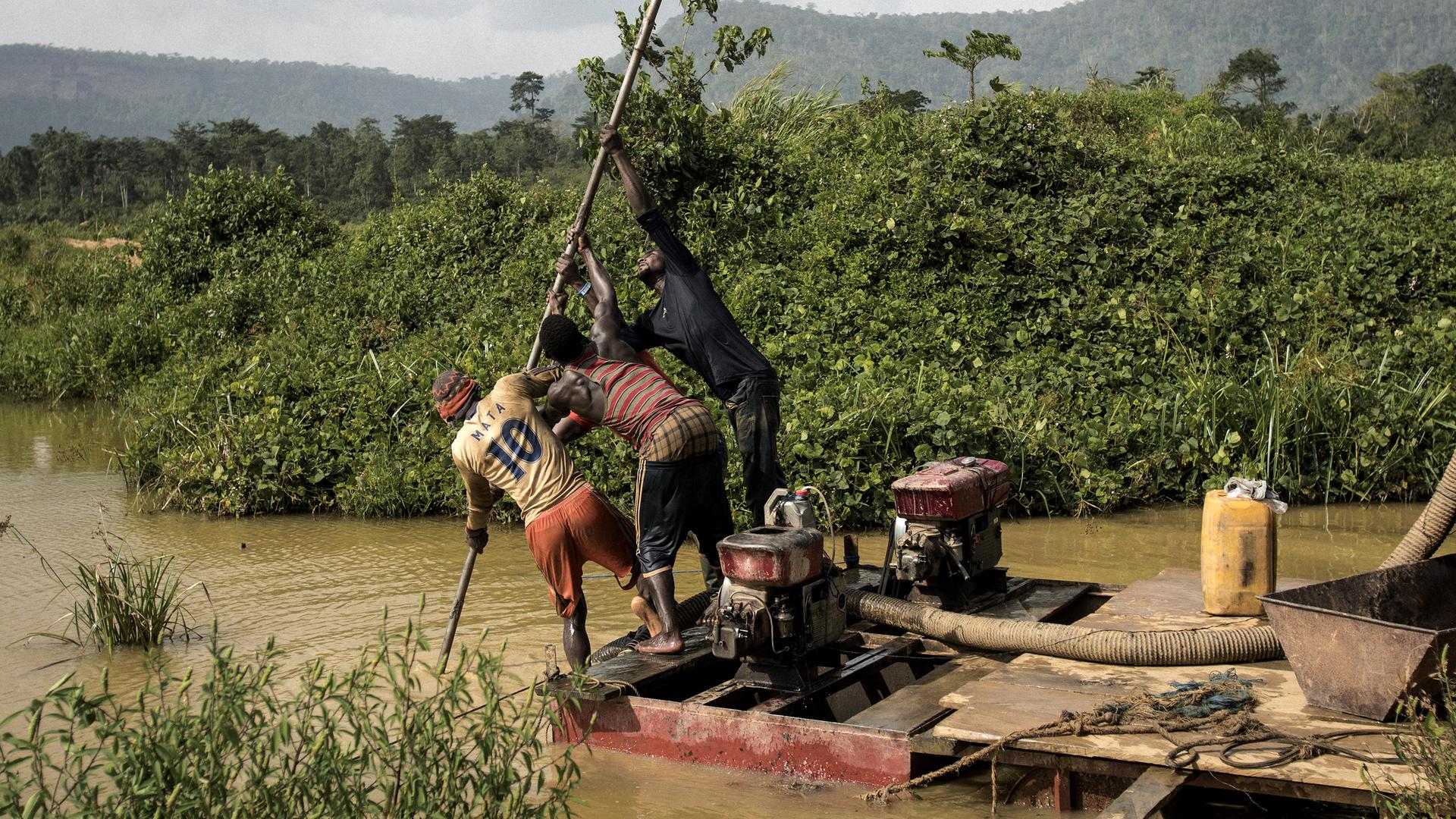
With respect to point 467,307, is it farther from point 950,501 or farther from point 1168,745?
point 1168,745

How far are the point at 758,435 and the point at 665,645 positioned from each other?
3.60ft

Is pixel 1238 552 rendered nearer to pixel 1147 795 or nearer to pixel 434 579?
pixel 1147 795

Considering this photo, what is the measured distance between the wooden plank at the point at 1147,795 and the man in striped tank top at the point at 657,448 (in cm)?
212

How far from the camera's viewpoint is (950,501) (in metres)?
5.86

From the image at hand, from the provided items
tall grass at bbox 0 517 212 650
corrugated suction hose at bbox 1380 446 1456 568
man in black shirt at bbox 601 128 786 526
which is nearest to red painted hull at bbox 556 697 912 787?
man in black shirt at bbox 601 128 786 526

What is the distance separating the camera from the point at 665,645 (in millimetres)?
5391

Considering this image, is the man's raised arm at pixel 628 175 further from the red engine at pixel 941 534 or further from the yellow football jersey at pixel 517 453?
the red engine at pixel 941 534

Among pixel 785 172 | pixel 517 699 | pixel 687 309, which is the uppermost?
pixel 785 172

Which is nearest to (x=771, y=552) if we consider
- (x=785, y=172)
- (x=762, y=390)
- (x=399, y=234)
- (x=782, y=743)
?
(x=782, y=743)

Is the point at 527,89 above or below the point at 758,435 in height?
above

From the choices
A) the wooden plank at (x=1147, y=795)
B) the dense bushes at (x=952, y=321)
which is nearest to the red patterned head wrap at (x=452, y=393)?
the wooden plank at (x=1147, y=795)

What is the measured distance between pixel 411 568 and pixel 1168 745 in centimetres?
538

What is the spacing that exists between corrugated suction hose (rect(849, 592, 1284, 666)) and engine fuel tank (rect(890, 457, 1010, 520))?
55cm

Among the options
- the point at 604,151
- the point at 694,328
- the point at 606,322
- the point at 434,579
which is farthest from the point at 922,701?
the point at 434,579
